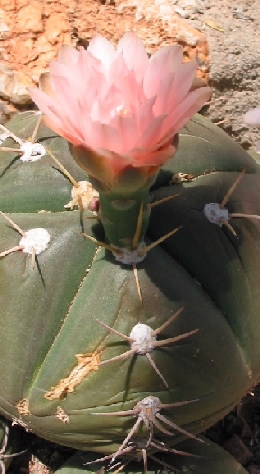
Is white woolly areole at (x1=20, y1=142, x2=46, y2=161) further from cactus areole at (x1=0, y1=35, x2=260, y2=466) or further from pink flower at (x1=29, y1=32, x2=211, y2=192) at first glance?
pink flower at (x1=29, y1=32, x2=211, y2=192)

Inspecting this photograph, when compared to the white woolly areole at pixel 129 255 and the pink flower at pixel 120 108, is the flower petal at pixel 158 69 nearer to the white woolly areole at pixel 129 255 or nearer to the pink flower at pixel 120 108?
the pink flower at pixel 120 108

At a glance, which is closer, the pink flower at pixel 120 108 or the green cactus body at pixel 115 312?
the pink flower at pixel 120 108

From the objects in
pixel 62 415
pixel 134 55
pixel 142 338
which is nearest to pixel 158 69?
pixel 134 55

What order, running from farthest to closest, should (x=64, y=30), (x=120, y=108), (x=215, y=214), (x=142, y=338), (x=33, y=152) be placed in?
(x=64, y=30), (x=33, y=152), (x=215, y=214), (x=142, y=338), (x=120, y=108)

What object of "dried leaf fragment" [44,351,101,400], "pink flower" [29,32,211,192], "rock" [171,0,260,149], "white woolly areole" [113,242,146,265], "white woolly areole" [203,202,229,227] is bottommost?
"dried leaf fragment" [44,351,101,400]

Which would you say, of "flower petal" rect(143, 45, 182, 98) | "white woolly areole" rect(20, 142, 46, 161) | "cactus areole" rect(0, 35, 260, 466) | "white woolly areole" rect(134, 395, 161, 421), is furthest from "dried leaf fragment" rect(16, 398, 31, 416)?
"flower petal" rect(143, 45, 182, 98)

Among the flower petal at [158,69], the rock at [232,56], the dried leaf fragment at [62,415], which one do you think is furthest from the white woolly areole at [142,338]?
the rock at [232,56]

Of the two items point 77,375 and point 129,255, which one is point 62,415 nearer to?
point 77,375
